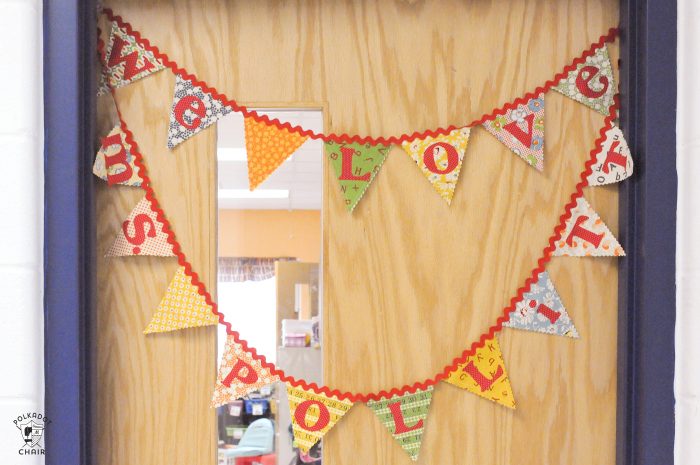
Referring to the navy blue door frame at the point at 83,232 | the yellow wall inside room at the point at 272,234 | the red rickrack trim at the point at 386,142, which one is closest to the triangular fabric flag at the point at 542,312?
the red rickrack trim at the point at 386,142

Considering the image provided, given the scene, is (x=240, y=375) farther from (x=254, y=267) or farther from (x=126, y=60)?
(x=254, y=267)

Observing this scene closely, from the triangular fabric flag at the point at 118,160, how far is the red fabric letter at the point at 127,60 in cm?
11

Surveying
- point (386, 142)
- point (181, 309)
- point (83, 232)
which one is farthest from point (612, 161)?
Result: point (83, 232)

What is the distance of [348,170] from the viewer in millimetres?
1269

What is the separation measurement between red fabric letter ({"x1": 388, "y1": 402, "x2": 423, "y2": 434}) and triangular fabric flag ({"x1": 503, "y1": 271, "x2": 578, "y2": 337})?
27 cm

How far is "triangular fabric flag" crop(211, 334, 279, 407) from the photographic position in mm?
1262

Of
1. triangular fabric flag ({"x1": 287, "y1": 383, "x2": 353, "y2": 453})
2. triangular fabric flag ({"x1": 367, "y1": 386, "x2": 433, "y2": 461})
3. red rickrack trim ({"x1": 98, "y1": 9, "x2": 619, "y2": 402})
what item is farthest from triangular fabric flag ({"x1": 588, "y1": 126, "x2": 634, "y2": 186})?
triangular fabric flag ({"x1": 287, "y1": 383, "x2": 353, "y2": 453})

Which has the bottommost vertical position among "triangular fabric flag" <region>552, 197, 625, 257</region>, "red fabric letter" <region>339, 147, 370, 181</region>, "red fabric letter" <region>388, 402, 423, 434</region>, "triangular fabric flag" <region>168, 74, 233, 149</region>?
"red fabric letter" <region>388, 402, 423, 434</region>

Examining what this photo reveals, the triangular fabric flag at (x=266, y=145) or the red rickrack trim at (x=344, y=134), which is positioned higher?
the red rickrack trim at (x=344, y=134)

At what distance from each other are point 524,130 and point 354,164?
1.13ft

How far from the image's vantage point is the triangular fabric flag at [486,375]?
1.27m

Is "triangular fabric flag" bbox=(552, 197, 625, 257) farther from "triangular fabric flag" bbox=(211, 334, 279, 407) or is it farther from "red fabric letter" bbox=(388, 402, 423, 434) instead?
"triangular fabric flag" bbox=(211, 334, 279, 407)

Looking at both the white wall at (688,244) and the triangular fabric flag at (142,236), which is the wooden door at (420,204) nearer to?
the triangular fabric flag at (142,236)

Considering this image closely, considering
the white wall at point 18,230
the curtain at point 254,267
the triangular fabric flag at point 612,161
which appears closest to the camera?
the white wall at point 18,230
